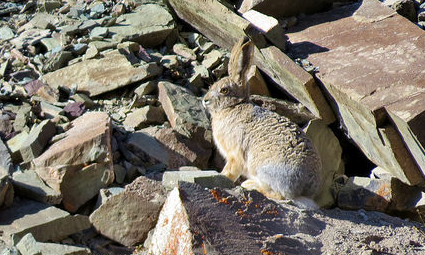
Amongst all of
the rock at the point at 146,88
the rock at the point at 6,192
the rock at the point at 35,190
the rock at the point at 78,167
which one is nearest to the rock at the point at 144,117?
the rock at the point at 146,88

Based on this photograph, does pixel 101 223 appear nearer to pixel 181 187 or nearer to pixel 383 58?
pixel 181 187

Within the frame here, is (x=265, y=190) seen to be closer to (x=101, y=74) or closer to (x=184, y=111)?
(x=184, y=111)

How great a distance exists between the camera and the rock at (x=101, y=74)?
796 centimetres

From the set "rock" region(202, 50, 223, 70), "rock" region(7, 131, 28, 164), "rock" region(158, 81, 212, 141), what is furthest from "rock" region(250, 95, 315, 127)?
"rock" region(7, 131, 28, 164)

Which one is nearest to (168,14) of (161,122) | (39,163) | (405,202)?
(161,122)

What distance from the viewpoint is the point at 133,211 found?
227 inches

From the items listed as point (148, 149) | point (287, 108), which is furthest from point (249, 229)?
point (287, 108)

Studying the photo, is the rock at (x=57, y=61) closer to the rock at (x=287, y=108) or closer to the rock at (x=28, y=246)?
the rock at (x=287, y=108)

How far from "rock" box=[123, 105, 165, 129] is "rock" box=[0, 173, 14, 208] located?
1.98 metres

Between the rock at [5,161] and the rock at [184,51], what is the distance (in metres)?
2.83

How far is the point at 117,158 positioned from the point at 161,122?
100cm

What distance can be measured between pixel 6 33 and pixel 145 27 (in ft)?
Result: 6.70

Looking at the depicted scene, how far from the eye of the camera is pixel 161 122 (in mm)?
7652

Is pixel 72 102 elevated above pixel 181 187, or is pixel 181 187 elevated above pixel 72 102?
pixel 181 187
